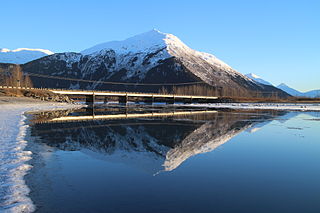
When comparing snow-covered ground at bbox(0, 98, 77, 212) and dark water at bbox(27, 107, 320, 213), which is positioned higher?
snow-covered ground at bbox(0, 98, 77, 212)

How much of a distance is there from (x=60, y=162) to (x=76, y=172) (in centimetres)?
216

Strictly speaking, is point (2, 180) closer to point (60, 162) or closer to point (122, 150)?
point (60, 162)

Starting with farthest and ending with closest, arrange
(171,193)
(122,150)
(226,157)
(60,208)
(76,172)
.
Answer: (122,150), (226,157), (76,172), (171,193), (60,208)

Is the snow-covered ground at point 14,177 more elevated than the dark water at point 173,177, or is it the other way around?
the snow-covered ground at point 14,177

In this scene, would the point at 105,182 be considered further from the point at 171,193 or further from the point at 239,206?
the point at 239,206

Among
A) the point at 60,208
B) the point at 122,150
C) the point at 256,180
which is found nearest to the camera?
the point at 60,208

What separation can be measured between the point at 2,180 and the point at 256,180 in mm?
9508

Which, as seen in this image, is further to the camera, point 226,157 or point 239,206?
point 226,157

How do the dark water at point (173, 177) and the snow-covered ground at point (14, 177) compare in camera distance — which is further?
the dark water at point (173, 177)

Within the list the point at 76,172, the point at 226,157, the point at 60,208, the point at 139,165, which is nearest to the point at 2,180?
the point at 76,172

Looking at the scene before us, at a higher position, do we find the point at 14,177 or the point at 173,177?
the point at 14,177

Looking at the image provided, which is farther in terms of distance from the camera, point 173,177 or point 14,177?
point 173,177

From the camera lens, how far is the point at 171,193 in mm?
8812

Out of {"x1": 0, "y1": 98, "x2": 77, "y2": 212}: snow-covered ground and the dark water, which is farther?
the dark water
